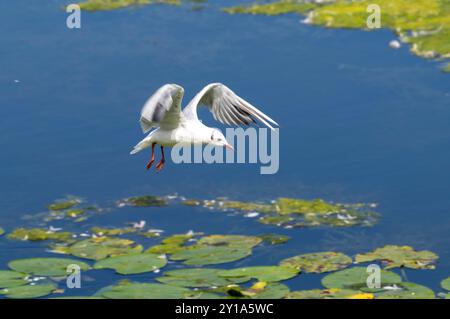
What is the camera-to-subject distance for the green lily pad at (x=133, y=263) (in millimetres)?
21500

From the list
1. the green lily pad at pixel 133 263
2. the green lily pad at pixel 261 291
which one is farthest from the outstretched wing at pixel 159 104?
the green lily pad at pixel 261 291

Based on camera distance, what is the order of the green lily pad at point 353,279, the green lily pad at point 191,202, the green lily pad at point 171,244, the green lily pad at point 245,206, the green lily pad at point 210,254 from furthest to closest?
the green lily pad at point 191,202, the green lily pad at point 245,206, the green lily pad at point 171,244, the green lily pad at point 210,254, the green lily pad at point 353,279

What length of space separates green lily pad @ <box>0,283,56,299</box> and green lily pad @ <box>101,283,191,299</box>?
0.89 m

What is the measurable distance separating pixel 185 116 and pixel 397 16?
1426 centimetres

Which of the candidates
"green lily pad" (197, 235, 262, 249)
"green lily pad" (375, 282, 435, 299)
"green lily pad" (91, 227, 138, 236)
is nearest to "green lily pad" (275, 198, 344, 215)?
"green lily pad" (197, 235, 262, 249)

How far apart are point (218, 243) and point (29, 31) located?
14.4 metres

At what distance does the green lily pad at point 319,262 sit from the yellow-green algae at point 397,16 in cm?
1175

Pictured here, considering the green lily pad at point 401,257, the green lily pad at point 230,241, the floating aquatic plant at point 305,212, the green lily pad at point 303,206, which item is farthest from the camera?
the green lily pad at point 303,206

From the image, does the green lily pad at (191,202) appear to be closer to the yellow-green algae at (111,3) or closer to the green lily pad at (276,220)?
the green lily pad at (276,220)

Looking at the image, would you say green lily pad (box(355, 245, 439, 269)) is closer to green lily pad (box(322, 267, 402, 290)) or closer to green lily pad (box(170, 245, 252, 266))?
green lily pad (box(322, 267, 402, 290))

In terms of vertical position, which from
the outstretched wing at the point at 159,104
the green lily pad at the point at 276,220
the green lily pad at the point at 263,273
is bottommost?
the green lily pad at the point at 263,273

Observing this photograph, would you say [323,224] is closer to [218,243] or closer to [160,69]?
[218,243]

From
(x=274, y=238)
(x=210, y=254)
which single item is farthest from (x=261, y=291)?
(x=274, y=238)
